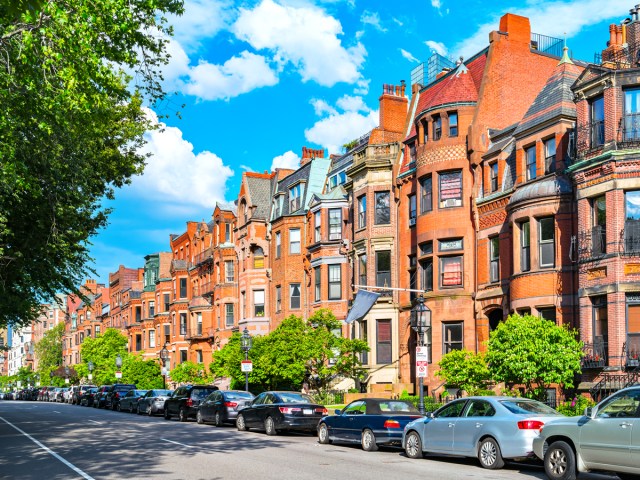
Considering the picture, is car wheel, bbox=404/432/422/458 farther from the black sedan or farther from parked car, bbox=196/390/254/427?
parked car, bbox=196/390/254/427

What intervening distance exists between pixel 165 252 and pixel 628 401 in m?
73.5

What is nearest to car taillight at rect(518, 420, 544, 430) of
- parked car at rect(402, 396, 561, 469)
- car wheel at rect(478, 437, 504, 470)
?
parked car at rect(402, 396, 561, 469)

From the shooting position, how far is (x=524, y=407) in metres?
16.7

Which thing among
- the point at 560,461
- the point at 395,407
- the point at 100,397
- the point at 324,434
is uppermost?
the point at 395,407

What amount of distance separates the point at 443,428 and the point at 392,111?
28.7 m

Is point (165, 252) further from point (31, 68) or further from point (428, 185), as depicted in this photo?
point (31, 68)

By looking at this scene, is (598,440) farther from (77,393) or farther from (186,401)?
(77,393)

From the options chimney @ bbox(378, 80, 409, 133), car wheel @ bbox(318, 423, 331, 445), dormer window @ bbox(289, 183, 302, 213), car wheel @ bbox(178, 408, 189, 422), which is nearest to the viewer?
car wheel @ bbox(318, 423, 331, 445)

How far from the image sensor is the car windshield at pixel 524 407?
1645cm

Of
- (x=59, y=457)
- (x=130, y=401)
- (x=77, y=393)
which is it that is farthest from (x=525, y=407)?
(x=77, y=393)

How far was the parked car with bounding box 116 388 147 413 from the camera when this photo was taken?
44.7m

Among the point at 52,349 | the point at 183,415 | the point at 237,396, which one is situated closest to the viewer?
the point at 237,396

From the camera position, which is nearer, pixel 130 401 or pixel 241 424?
pixel 241 424

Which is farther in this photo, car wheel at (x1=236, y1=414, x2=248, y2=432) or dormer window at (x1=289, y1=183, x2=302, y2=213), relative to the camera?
dormer window at (x1=289, y1=183, x2=302, y2=213)
